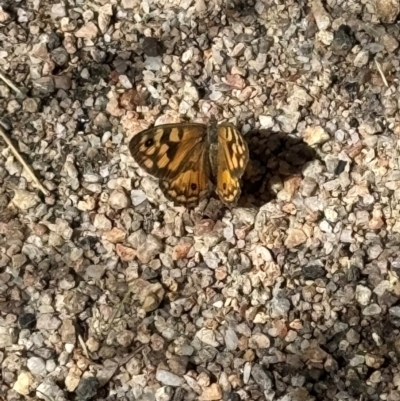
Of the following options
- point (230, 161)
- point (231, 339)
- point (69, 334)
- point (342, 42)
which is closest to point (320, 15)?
point (342, 42)

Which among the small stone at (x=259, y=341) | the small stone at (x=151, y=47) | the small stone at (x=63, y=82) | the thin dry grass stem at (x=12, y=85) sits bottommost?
the small stone at (x=259, y=341)

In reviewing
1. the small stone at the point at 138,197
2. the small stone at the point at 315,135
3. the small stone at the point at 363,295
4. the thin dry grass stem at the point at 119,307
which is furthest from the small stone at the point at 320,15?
the thin dry grass stem at the point at 119,307

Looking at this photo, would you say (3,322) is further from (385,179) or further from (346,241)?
(385,179)

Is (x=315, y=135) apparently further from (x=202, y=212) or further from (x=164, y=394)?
(x=164, y=394)

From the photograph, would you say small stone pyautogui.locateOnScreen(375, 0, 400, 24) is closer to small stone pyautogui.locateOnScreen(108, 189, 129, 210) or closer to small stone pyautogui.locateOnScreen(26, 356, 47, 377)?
small stone pyautogui.locateOnScreen(108, 189, 129, 210)

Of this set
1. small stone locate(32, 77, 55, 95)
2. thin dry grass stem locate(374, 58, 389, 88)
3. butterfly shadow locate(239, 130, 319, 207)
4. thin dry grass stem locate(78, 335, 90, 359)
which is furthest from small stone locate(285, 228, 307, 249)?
small stone locate(32, 77, 55, 95)

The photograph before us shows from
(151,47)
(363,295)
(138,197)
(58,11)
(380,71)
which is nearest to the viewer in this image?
(363,295)

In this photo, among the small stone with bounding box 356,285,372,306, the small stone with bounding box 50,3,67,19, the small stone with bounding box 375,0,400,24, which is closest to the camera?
the small stone with bounding box 356,285,372,306

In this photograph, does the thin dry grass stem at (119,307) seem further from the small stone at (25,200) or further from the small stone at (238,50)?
the small stone at (238,50)
